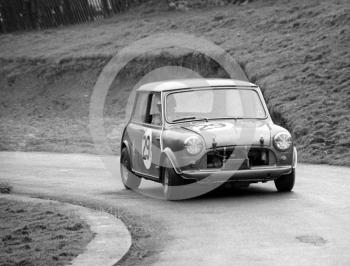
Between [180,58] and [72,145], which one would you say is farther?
[180,58]

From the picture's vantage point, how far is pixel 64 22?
139ft

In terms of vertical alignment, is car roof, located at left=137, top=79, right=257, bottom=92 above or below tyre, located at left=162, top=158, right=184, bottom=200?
above

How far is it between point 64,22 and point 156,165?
30697 millimetres

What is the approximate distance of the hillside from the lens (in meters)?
20.6

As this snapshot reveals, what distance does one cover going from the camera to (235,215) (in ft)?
34.7

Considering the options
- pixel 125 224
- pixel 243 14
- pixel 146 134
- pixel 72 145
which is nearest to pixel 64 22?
pixel 243 14

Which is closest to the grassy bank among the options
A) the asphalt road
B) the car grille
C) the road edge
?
the road edge

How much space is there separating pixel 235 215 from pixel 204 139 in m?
1.56

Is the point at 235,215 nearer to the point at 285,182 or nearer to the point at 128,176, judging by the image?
the point at 285,182

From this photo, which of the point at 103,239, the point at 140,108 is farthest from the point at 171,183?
the point at 103,239

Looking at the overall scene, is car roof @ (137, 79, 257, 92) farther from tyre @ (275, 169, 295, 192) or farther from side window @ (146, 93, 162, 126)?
tyre @ (275, 169, 295, 192)

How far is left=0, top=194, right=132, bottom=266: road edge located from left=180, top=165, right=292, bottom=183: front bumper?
4.94 ft

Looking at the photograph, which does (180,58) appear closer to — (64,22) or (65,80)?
(65,80)

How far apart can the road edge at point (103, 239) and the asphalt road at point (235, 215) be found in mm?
302
